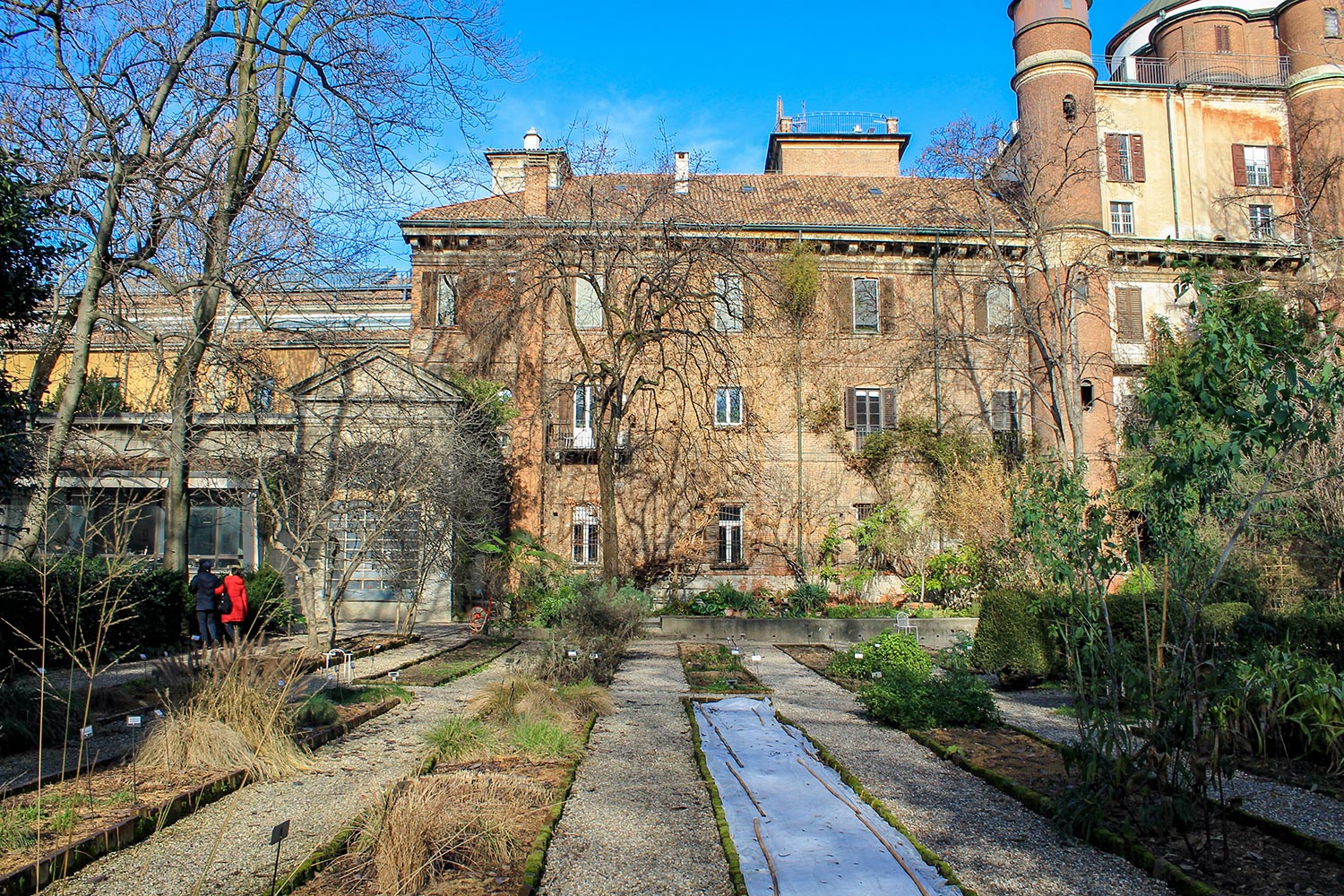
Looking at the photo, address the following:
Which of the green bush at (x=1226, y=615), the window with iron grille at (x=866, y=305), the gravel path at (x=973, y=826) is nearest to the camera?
the gravel path at (x=973, y=826)

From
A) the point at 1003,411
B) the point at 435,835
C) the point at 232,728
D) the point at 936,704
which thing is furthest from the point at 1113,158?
the point at 435,835

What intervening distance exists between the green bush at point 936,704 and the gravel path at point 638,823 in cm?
215

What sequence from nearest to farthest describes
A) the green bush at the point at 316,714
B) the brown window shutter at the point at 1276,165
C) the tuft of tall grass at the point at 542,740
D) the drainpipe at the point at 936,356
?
the tuft of tall grass at the point at 542,740
the green bush at the point at 316,714
the drainpipe at the point at 936,356
the brown window shutter at the point at 1276,165

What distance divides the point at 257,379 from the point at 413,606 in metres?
6.32

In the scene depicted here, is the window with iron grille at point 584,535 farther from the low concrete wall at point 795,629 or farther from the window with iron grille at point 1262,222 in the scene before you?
the window with iron grille at point 1262,222

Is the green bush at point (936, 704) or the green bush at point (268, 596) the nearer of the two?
the green bush at point (936, 704)

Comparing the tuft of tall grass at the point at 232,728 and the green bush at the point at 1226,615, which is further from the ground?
the green bush at the point at 1226,615

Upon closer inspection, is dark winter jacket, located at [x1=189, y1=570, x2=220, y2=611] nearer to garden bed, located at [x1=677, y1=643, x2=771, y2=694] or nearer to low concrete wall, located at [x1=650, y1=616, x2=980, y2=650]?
garden bed, located at [x1=677, y1=643, x2=771, y2=694]

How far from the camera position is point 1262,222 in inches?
1179

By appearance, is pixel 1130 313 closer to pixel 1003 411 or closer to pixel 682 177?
pixel 1003 411

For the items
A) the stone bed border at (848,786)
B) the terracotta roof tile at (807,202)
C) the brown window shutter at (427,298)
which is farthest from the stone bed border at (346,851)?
the brown window shutter at (427,298)

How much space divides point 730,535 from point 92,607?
16311 millimetres

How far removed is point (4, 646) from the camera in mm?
11875

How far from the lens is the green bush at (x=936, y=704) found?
923 centimetres
